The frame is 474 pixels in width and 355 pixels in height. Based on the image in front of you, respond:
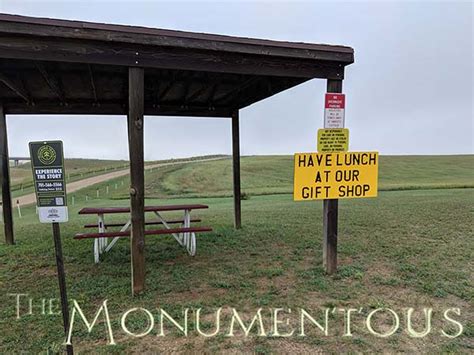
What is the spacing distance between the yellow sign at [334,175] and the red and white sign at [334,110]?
1.30ft

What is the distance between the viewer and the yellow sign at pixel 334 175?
4281 mm

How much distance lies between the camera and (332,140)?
4.41 metres

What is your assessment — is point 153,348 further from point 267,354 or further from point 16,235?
point 16,235

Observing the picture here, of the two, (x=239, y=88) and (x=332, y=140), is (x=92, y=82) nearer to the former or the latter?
(x=239, y=88)

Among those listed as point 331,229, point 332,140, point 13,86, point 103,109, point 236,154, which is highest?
point 13,86

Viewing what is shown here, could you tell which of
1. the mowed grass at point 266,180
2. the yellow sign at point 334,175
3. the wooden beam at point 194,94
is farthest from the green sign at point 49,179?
the mowed grass at point 266,180

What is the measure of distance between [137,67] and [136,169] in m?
1.10

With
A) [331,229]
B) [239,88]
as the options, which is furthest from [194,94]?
[331,229]

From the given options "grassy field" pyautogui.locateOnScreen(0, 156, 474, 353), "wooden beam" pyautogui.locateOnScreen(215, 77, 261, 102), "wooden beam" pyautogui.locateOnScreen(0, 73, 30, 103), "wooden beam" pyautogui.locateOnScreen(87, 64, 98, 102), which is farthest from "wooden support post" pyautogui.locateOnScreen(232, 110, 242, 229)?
"wooden beam" pyautogui.locateOnScreen(0, 73, 30, 103)

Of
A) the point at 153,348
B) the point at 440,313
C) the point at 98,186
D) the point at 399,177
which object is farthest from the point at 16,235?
the point at 399,177

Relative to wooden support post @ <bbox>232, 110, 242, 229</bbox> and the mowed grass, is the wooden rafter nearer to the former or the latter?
wooden support post @ <bbox>232, 110, 242, 229</bbox>

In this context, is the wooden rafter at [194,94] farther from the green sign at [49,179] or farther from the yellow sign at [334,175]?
the green sign at [49,179]

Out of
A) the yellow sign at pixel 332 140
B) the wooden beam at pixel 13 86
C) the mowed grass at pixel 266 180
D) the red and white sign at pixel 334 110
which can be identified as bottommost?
the mowed grass at pixel 266 180

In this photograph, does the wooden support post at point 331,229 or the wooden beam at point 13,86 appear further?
the wooden beam at point 13,86
